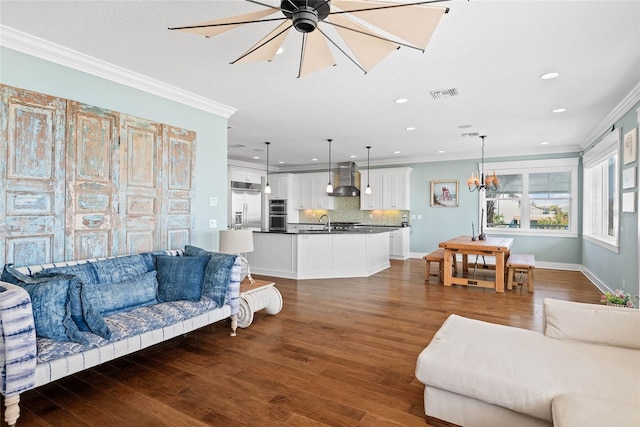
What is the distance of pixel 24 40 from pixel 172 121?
1.43m

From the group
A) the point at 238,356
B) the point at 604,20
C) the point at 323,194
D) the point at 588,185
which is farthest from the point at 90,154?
the point at 588,185

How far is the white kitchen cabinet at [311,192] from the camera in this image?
32.7ft

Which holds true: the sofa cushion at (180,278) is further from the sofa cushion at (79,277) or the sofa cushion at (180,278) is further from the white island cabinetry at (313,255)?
the white island cabinetry at (313,255)

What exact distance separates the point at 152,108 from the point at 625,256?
5902 mm

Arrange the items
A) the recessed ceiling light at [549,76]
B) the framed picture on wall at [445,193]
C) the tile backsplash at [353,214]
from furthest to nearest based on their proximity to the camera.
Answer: the tile backsplash at [353,214], the framed picture on wall at [445,193], the recessed ceiling light at [549,76]

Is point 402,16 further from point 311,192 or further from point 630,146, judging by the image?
point 311,192

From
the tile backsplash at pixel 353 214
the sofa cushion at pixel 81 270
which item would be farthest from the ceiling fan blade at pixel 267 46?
the tile backsplash at pixel 353 214

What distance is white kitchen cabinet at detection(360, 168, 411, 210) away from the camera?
28.9 ft

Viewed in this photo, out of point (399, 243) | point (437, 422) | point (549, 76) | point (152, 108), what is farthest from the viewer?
point (399, 243)

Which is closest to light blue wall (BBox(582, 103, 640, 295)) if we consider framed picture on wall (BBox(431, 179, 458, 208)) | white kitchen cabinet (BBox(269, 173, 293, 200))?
framed picture on wall (BBox(431, 179, 458, 208))

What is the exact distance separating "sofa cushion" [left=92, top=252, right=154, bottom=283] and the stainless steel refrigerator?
5.46 metres

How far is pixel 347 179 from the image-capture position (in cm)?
931

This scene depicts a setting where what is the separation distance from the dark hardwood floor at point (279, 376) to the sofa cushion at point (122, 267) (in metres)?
0.69

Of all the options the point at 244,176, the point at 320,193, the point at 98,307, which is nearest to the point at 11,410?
the point at 98,307
